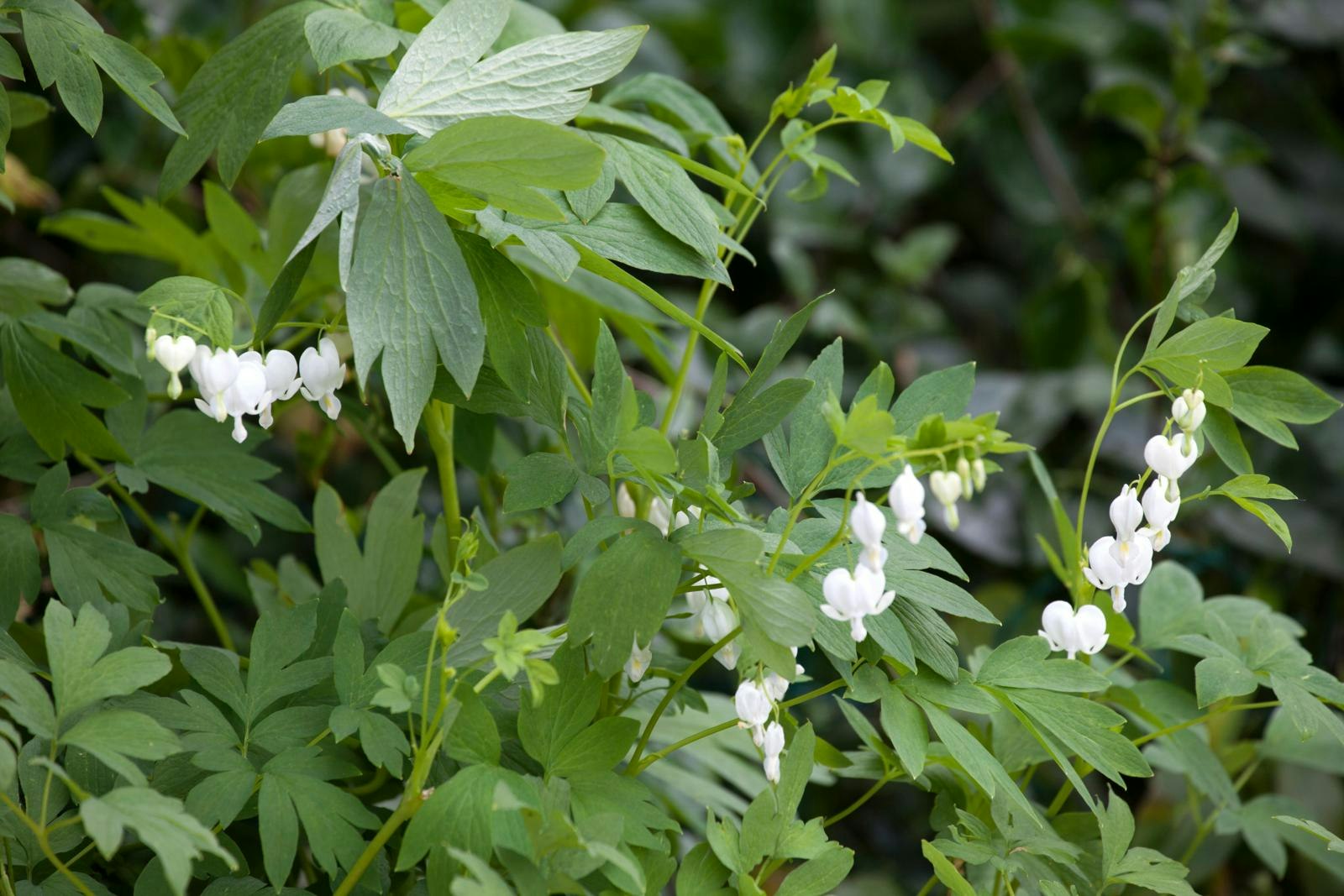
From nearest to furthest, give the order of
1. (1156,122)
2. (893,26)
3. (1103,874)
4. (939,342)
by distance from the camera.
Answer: (1103,874) → (1156,122) → (939,342) → (893,26)

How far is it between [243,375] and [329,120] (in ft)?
0.49

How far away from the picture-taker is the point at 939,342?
1979 millimetres

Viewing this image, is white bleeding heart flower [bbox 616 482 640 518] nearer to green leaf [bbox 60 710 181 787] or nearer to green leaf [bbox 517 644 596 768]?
green leaf [bbox 517 644 596 768]

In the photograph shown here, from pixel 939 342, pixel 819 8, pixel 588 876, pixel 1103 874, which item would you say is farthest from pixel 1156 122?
pixel 588 876

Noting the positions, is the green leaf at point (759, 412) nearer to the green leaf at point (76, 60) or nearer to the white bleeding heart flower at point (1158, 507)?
the white bleeding heart flower at point (1158, 507)

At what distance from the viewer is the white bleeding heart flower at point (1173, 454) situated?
66 cm

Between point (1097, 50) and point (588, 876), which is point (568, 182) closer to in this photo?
point (588, 876)

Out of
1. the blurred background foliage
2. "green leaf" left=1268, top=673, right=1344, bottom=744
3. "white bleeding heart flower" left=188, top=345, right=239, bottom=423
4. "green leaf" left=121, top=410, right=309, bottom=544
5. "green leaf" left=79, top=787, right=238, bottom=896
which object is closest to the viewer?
"green leaf" left=79, top=787, right=238, bottom=896

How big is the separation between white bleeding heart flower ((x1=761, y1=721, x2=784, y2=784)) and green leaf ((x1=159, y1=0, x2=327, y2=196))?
501 millimetres

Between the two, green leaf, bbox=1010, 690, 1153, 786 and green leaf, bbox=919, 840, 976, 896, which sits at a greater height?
green leaf, bbox=1010, 690, 1153, 786

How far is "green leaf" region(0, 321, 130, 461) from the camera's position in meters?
0.81

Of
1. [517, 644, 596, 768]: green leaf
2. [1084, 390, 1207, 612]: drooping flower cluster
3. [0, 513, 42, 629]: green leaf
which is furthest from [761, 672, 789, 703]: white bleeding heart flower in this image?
[0, 513, 42, 629]: green leaf

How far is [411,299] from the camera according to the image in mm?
600

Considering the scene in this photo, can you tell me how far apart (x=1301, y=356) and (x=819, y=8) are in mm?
1166
